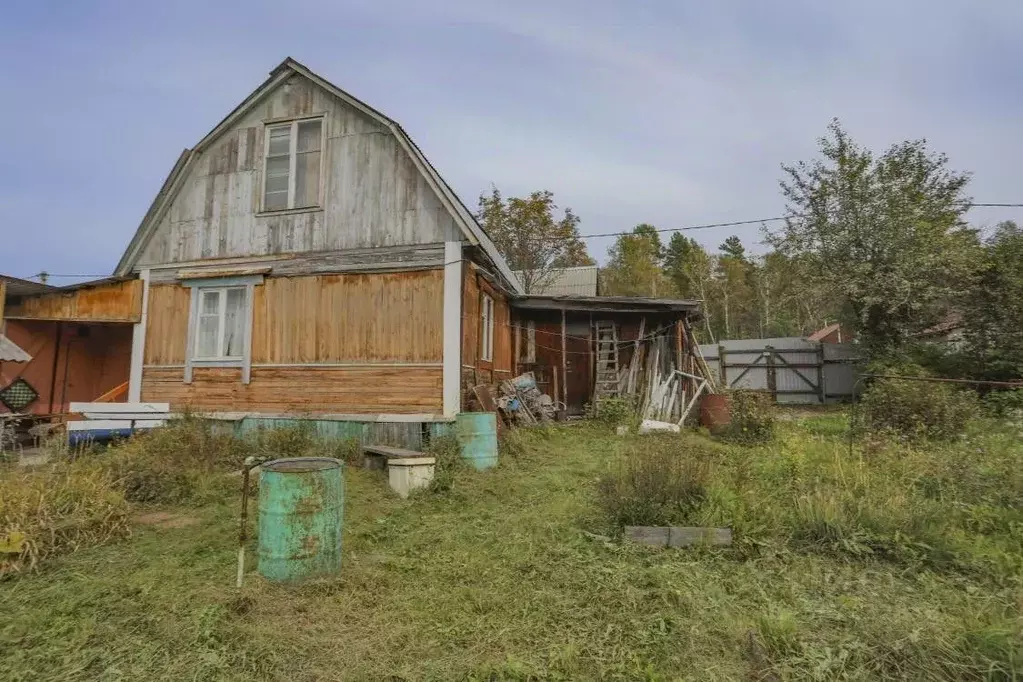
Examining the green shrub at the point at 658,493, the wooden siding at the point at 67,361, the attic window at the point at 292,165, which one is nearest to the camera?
the green shrub at the point at 658,493

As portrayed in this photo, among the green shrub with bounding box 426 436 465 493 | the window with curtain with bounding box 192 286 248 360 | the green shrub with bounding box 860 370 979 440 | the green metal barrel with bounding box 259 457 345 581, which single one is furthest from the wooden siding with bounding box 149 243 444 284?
the green shrub with bounding box 860 370 979 440

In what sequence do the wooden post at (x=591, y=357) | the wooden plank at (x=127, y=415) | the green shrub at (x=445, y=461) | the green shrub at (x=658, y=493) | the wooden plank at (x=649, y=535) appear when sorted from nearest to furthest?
the wooden plank at (x=649, y=535), the green shrub at (x=658, y=493), the green shrub at (x=445, y=461), the wooden plank at (x=127, y=415), the wooden post at (x=591, y=357)

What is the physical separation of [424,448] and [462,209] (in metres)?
4.04

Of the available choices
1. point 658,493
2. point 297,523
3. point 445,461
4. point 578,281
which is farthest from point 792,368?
point 297,523

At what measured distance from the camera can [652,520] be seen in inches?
190

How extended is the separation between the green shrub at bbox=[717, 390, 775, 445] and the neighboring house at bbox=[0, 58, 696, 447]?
16.7 ft

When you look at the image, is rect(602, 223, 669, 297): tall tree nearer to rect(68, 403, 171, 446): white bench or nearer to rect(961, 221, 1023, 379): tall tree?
rect(961, 221, 1023, 379): tall tree

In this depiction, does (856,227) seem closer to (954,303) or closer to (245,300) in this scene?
(954,303)

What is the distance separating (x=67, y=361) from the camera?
1241cm

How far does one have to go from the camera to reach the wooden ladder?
43.3ft

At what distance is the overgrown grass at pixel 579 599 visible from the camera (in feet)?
A: 9.57

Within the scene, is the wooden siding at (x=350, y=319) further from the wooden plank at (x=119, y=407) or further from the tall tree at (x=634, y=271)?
the tall tree at (x=634, y=271)

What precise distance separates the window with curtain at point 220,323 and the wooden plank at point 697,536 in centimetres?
825

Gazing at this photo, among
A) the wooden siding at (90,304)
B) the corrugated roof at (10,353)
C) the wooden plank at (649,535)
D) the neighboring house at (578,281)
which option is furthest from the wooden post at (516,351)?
the corrugated roof at (10,353)
